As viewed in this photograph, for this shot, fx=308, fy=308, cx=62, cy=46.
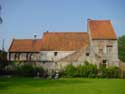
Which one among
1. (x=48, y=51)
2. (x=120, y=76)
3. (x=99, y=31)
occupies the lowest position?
(x=120, y=76)

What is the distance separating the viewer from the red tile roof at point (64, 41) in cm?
5966

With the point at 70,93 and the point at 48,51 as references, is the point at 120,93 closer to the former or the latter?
the point at 70,93

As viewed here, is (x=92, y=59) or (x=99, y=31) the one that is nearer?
(x=92, y=59)

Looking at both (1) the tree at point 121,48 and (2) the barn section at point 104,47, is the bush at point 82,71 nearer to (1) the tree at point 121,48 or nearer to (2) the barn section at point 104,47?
(2) the barn section at point 104,47

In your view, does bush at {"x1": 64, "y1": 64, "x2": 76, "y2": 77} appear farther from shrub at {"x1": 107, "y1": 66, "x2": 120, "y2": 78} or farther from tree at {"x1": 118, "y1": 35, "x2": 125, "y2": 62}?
tree at {"x1": 118, "y1": 35, "x2": 125, "y2": 62}

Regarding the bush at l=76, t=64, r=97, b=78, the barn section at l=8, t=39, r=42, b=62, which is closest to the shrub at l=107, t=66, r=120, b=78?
the bush at l=76, t=64, r=97, b=78

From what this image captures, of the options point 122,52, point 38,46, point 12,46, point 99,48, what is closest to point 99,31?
point 99,48

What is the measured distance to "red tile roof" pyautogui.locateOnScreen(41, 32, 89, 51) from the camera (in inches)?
2349

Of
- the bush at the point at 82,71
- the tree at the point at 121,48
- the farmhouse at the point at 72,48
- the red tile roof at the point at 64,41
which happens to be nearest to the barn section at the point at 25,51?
the farmhouse at the point at 72,48

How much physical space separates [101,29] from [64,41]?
7876 mm

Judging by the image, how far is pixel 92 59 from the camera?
5306 cm

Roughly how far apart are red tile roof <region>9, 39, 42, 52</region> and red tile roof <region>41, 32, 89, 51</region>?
4.44m

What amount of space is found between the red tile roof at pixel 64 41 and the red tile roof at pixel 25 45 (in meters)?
4.44

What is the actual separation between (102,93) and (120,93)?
1326 millimetres
